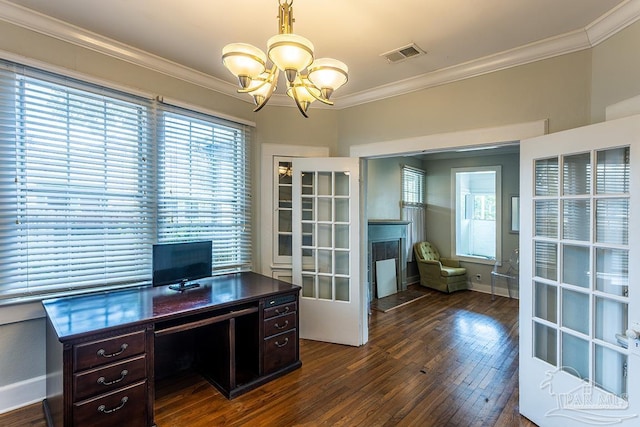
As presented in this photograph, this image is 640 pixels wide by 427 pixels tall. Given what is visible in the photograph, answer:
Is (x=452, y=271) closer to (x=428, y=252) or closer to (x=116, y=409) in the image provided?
(x=428, y=252)

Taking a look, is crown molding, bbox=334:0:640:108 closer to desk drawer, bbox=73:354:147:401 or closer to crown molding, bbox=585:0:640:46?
crown molding, bbox=585:0:640:46

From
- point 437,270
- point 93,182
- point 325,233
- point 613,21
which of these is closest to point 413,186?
point 437,270

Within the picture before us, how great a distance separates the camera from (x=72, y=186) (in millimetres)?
2305

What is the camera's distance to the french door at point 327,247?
11.0 feet

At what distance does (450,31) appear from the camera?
220 cm

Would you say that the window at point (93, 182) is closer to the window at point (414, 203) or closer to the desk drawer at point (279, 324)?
the desk drawer at point (279, 324)

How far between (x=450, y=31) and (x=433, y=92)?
755mm

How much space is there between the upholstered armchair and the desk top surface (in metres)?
3.69

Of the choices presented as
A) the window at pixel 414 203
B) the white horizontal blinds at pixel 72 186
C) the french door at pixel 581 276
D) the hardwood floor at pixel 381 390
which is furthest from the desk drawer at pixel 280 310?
the window at pixel 414 203

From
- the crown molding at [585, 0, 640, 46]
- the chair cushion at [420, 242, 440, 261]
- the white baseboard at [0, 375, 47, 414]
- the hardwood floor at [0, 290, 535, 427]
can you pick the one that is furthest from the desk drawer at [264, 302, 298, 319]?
the chair cushion at [420, 242, 440, 261]

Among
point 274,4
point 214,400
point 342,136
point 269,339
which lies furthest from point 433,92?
point 214,400

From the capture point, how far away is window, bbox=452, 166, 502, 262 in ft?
19.4

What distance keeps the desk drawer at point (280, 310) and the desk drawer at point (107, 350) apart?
95 cm

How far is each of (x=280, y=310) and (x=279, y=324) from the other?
0.40 ft
